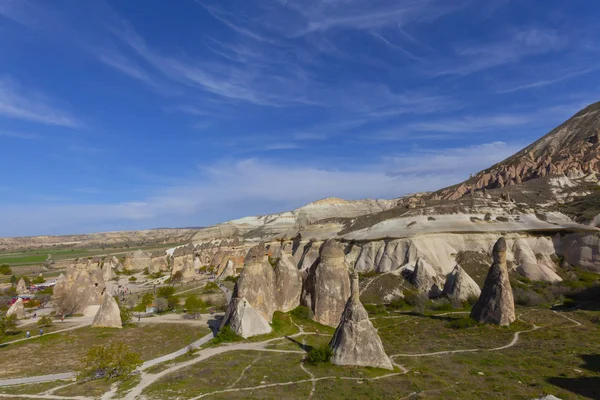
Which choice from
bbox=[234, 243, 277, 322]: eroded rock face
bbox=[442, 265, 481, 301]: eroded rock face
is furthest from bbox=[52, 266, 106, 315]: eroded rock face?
bbox=[442, 265, 481, 301]: eroded rock face

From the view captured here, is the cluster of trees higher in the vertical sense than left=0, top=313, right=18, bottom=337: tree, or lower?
lower

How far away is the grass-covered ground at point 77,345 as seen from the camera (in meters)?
23.8

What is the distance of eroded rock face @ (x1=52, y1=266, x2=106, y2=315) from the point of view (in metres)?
42.5

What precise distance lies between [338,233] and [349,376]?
59358 mm

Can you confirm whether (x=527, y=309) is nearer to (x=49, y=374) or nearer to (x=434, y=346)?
(x=434, y=346)

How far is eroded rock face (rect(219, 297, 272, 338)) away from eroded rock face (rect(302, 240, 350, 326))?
18.4 ft

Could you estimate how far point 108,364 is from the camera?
2092 centimetres

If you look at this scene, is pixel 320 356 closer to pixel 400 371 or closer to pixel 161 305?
pixel 400 371

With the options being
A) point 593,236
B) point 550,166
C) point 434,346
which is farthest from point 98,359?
point 550,166

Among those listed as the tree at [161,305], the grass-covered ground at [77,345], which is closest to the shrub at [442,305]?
the grass-covered ground at [77,345]

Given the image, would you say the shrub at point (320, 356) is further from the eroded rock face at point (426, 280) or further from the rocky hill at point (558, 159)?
the rocky hill at point (558, 159)

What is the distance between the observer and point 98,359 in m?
21.0

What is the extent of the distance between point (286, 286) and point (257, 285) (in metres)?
4.92

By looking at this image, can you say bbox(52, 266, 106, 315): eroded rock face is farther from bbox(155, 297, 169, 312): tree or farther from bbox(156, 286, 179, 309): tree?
bbox(156, 286, 179, 309): tree
